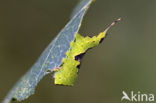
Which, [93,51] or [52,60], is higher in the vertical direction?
[93,51]

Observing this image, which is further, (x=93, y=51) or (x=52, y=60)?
(x=93, y=51)

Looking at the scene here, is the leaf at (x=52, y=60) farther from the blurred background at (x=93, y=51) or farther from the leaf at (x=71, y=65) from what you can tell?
the blurred background at (x=93, y=51)

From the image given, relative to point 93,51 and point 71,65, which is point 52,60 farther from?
point 93,51

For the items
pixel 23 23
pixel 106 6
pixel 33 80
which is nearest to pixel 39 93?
pixel 23 23

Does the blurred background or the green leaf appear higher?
the blurred background

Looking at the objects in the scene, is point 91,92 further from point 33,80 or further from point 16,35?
point 33,80

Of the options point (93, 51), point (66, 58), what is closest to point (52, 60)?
point (66, 58)

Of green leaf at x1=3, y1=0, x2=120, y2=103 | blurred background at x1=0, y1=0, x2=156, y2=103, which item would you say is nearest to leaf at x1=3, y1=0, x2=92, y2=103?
green leaf at x1=3, y1=0, x2=120, y2=103

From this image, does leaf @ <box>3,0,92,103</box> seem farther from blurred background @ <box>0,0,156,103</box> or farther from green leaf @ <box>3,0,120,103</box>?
blurred background @ <box>0,0,156,103</box>

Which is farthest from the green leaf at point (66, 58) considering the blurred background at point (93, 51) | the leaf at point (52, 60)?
the blurred background at point (93, 51)
